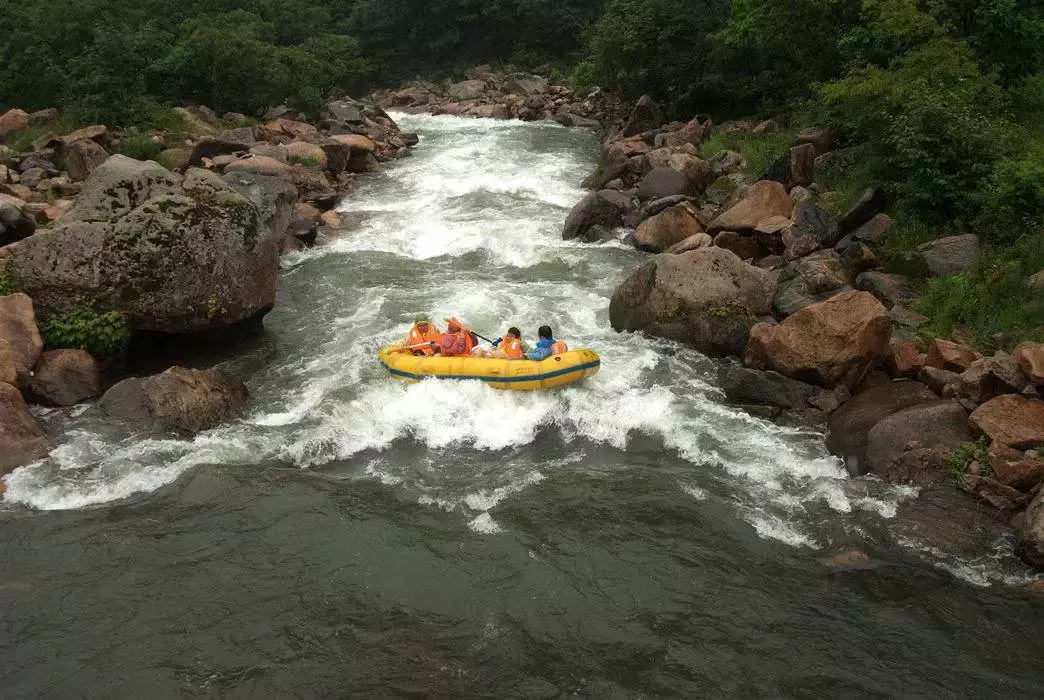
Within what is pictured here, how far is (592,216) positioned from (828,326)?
781cm

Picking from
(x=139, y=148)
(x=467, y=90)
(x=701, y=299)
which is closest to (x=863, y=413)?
(x=701, y=299)

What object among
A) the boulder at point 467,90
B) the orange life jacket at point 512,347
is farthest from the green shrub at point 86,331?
the boulder at point 467,90

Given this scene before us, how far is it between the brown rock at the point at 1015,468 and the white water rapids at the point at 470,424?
3.40 ft

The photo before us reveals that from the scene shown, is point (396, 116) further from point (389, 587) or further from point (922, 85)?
point (389, 587)

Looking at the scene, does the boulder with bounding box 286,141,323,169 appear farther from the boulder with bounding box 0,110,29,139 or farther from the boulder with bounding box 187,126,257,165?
the boulder with bounding box 0,110,29,139

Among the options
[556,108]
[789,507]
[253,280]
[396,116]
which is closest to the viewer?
[789,507]

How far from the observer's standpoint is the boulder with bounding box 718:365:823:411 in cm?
1018

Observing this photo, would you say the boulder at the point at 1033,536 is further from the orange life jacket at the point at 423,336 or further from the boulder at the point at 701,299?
the orange life jacket at the point at 423,336

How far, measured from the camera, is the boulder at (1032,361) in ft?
26.9

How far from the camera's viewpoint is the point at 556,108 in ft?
116

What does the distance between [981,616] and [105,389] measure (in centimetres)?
1072

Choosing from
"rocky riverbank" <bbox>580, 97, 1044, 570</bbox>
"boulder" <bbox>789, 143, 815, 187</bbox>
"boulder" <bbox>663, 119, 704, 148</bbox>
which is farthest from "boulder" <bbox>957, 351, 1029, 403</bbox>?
"boulder" <bbox>663, 119, 704, 148</bbox>

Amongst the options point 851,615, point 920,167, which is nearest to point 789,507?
point 851,615

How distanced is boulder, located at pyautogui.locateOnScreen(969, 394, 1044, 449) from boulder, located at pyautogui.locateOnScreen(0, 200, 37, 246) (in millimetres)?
14659
